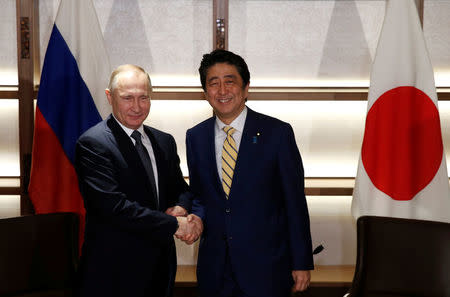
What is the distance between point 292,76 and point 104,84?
1322 mm

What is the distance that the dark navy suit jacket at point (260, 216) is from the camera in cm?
193

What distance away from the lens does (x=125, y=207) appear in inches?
70.9

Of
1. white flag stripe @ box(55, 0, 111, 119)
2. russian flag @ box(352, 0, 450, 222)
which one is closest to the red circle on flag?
russian flag @ box(352, 0, 450, 222)

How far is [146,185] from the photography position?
6.24 feet

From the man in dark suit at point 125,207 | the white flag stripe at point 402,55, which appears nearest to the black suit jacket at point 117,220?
the man in dark suit at point 125,207

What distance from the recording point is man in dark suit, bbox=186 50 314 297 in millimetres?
1934

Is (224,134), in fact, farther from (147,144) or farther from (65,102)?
(65,102)

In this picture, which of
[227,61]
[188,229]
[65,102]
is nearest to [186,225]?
[188,229]

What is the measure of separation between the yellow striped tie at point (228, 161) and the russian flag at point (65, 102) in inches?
48.2

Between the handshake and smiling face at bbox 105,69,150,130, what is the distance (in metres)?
0.41

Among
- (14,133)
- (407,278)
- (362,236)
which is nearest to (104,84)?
(14,133)

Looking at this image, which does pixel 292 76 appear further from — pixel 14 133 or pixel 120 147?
pixel 14 133

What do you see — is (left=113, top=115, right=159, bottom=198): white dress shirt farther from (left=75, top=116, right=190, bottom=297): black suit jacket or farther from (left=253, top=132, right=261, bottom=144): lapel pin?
(left=253, top=132, right=261, bottom=144): lapel pin

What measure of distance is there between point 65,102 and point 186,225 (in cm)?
139
